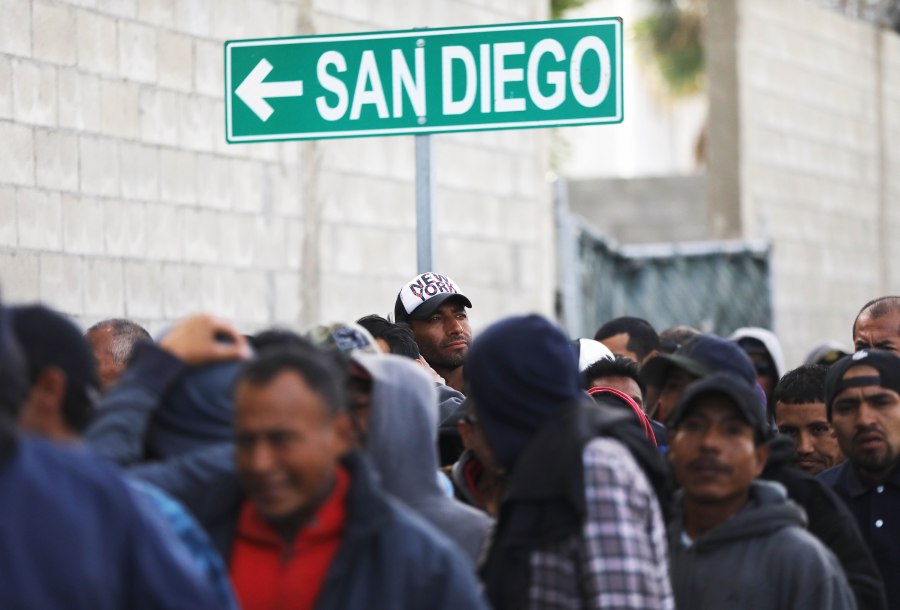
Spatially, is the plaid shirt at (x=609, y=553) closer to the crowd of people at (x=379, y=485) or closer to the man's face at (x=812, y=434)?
the crowd of people at (x=379, y=485)

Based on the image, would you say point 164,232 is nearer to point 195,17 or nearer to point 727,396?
point 195,17

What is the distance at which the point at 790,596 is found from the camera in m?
4.31

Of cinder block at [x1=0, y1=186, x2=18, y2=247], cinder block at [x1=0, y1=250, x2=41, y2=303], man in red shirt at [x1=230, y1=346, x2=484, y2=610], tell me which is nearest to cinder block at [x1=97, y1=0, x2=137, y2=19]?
cinder block at [x1=0, y1=186, x2=18, y2=247]

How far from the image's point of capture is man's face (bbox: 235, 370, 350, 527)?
3.18 meters

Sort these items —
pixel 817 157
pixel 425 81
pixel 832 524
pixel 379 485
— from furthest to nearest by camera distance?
1. pixel 817 157
2. pixel 425 81
3. pixel 832 524
4. pixel 379 485

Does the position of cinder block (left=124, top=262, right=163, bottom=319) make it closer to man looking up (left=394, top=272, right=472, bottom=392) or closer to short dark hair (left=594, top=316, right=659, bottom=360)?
Result: man looking up (left=394, top=272, right=472, bottom=392)

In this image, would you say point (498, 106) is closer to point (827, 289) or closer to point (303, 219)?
point (303, 219)

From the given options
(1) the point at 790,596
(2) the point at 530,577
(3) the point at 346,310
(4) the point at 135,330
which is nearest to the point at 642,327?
(3) the point at 346,310

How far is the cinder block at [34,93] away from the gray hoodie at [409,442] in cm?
429

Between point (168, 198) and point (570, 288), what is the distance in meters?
6.02

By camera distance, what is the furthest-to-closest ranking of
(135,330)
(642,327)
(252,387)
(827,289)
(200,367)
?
(827,289), (642,327), (135,330), (200,367), (252,387)

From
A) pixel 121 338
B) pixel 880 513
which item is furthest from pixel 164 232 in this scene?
pixel 880 513

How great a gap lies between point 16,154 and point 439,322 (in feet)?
6.86

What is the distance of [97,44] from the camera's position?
831 cm
